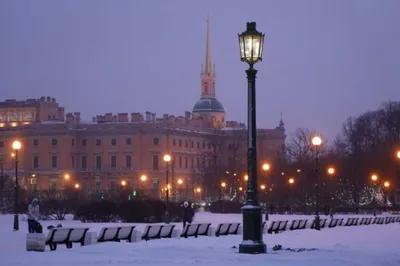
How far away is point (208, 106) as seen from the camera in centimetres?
18275

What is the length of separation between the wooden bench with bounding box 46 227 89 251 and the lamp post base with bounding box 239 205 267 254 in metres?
6.55

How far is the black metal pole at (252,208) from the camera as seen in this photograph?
2442cm

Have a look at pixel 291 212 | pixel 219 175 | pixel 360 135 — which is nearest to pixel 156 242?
pixel 291 212

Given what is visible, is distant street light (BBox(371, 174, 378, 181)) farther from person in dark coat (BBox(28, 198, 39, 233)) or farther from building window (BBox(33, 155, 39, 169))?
building window (BBox(33, 155, 39, 169))

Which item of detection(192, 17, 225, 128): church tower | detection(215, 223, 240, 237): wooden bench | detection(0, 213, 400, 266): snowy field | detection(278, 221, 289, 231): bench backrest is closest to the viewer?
detection(0, 213, 400, 266): snowy field

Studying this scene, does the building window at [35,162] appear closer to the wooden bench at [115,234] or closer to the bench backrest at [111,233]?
the wooden bench at [115,234]

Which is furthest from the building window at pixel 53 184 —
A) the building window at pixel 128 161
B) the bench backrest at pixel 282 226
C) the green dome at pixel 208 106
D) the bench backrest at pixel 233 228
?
the bench backrest at pixel 233 228

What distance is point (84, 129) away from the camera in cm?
14138

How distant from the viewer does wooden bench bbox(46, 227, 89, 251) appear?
28.6m

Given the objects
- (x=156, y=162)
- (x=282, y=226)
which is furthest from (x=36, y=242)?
(x=156, y=162)

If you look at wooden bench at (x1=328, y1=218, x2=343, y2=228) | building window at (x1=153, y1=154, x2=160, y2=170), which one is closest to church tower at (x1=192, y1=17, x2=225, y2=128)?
building window at (x1=153, y1=154, x2=160, y2=170)

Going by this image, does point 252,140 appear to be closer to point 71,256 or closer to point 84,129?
point 71,256

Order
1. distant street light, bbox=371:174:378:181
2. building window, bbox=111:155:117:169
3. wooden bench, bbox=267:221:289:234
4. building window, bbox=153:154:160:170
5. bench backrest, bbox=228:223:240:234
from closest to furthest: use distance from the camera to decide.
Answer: bench backrest, bbox=228:223:240:234 → wooden bench, bbox=267:221:289:234 → distant street light, bbox=371:174:378:181 → building window, bbox=153:154:160:170 → building window, bbox=111:155:117:169

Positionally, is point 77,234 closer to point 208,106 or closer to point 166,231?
point 166,231
